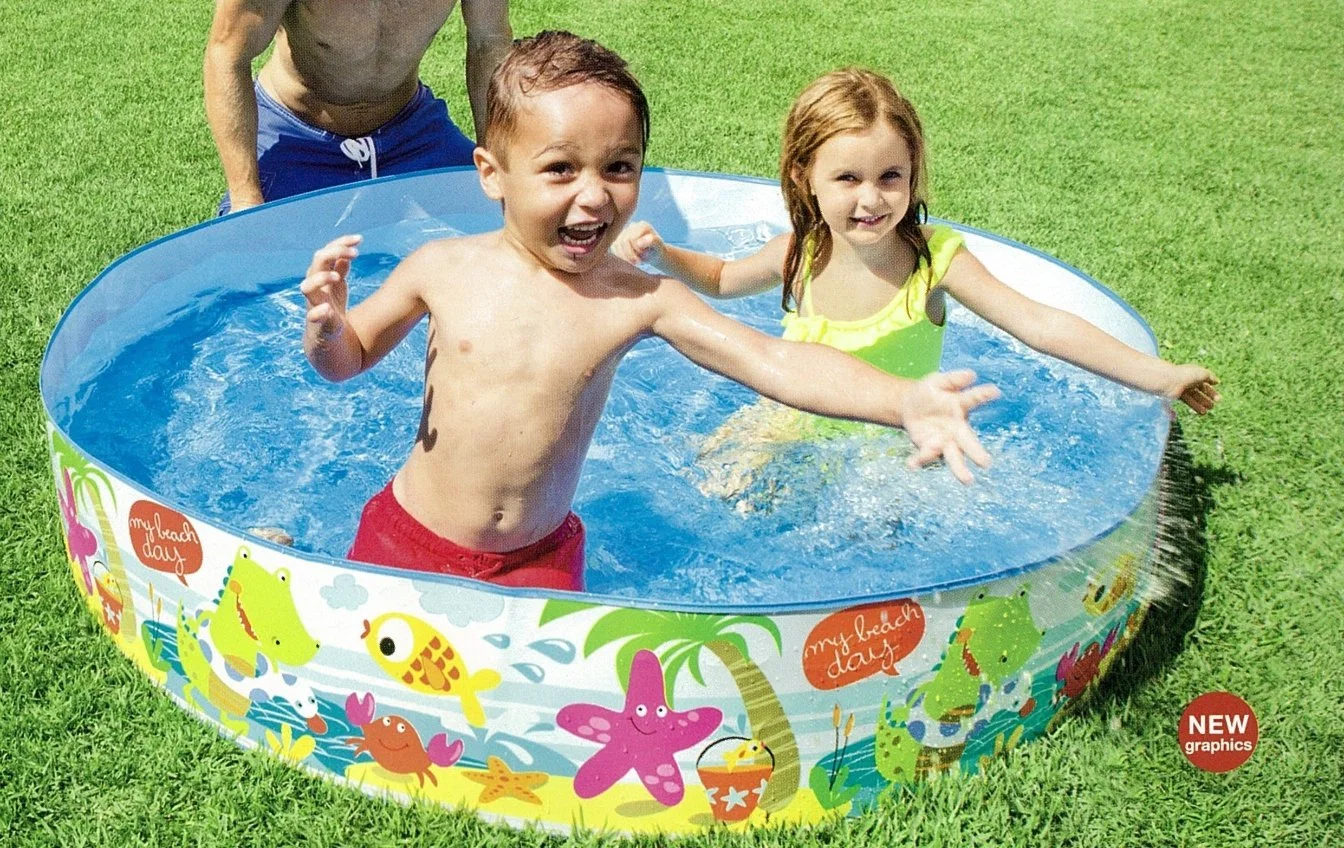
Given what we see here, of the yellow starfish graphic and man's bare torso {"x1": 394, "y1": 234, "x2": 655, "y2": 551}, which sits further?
man's bare torso {"x1": 394, "y1": 234, "x2": 655, "y2": 551}

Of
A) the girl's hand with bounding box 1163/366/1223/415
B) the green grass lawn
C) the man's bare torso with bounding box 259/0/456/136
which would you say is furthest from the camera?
the man's bare torso with bounding box 259/0/456/136

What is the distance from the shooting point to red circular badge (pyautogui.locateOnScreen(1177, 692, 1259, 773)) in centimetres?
283

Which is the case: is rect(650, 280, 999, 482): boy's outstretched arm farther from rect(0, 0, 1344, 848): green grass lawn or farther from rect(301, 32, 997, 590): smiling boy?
rect(0, 0, 1344, 848): green grass lawn

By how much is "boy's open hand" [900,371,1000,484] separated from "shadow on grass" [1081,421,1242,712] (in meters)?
1.08

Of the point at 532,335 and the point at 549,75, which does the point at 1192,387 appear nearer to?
the point at 532,335

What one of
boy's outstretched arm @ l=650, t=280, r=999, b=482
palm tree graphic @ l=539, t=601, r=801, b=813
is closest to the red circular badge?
boy's outstretched arm @ l=650, t=280, r=999, b=482

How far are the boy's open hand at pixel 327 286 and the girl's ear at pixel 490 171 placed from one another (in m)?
0.30

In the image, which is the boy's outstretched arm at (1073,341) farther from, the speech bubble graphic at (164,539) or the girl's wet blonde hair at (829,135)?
the speech bubble graphic at (164,539)

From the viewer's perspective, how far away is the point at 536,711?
2418 mm

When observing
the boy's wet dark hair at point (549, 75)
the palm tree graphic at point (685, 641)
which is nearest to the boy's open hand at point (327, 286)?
the boy's wet dark hair at point (549, 75)

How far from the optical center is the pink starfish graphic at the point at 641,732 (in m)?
2.39

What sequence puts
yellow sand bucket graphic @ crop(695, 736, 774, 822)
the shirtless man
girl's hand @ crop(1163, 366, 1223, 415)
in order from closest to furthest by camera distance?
1. yellow sand bucket graphic @ crop(695, 736, 774, 822)
2. girl's hand @ crop(1163, 366, 1223, 415)
3. the shirtless man

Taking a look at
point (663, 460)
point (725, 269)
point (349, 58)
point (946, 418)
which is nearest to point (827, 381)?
point (946, 418)

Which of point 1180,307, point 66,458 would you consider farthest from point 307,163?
point 1180,307
